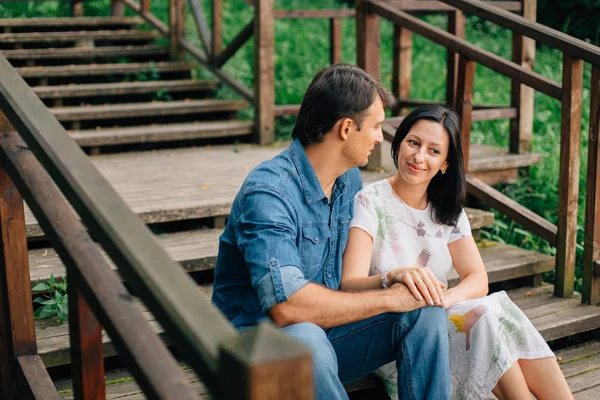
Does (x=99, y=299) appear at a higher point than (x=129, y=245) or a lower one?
lower

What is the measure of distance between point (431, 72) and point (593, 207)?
619cm

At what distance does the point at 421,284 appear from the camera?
229cm

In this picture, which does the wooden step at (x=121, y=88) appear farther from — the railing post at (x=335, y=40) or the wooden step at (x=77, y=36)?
the railing post at (x=335, y=40)

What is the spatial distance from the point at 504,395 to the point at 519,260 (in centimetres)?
140

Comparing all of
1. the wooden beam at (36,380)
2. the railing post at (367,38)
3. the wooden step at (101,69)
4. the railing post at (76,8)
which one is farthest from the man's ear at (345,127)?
the railing post at (76,8)

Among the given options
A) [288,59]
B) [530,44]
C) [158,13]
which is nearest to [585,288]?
[530,44]

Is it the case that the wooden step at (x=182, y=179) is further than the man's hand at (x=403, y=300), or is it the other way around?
the wooden step at (x=182, y=179)

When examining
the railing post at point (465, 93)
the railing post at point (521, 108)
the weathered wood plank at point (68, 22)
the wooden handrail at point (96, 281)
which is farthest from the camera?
the weathered wood plank at point (68, 22)

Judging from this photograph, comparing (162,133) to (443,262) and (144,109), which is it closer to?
(144,109)

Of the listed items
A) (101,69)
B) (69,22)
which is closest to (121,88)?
(101,69)

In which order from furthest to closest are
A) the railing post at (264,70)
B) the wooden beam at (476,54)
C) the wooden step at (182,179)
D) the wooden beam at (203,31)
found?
the wooden beam at (203,31) → the railing post at (264,70) → the wooden step at (182,179) → the wooden beam at (476,54)

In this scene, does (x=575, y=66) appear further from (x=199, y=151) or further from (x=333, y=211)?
(x=199, y=151)

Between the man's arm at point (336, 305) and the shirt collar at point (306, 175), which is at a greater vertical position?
the shirt collar at point (306, 175)

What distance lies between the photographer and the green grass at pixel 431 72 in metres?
5.08
